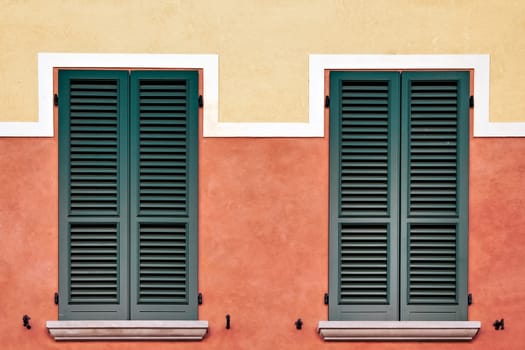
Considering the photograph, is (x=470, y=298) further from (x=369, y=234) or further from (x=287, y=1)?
(x=287, y=1)

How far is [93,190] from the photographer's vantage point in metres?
5.18

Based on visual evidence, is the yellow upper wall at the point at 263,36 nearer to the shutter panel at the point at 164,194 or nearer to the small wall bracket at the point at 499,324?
the shutter panel at the point at 164,194

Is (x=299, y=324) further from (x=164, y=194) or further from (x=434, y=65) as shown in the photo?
(x=434, y=65)

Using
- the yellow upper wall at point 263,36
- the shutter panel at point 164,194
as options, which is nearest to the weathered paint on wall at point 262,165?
the yellow upper wall at point 263,36

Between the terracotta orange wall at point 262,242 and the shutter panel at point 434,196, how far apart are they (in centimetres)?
12

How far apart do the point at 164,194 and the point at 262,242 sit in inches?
33.8

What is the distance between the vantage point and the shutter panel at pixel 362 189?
519 cm

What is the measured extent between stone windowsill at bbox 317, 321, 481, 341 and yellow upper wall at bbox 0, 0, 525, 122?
164cm

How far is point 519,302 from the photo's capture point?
204 inches

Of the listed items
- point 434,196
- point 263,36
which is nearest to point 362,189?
point 434,196

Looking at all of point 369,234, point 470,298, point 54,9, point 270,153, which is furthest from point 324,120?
point 54,9

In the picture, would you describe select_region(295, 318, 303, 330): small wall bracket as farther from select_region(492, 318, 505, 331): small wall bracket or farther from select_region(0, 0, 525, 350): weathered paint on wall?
select_region(492, 318, 505, 331): small wall bracket

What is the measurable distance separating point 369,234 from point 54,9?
303cm

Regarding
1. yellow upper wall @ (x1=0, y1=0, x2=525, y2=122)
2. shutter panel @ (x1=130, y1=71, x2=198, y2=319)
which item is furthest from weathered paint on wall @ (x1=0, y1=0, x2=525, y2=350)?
shutter panel @ (x1=130, y1=71, x2=198, y2=319)
